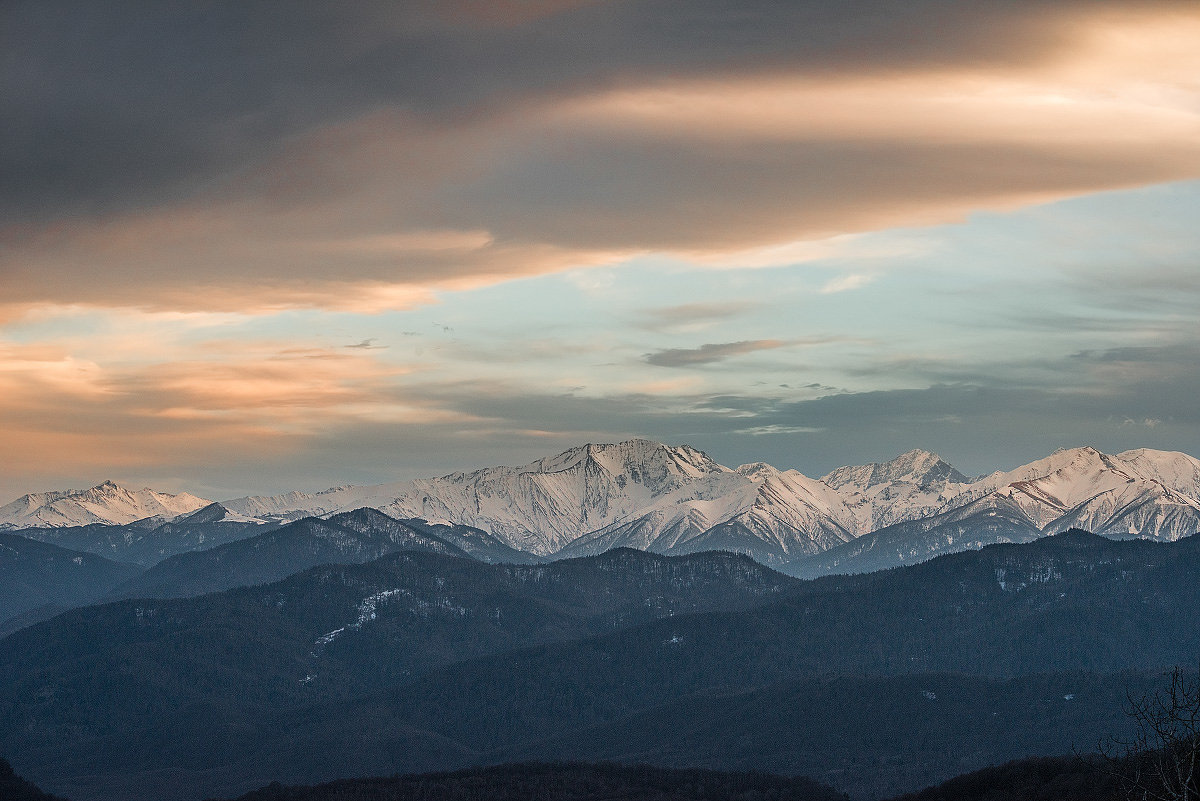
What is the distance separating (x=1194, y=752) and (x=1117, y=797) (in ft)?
55.7

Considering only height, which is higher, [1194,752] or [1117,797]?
[1194,752]

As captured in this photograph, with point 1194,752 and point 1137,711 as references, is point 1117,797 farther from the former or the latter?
point 1194,752

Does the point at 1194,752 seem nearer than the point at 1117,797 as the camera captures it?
Yes

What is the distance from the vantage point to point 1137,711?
7962 cm

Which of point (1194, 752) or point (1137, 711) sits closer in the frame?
point (1194, 752)

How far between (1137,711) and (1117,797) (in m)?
7.75

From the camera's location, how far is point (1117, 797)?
84.1 metres

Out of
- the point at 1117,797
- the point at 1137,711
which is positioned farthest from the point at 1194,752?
the point at 1117,797

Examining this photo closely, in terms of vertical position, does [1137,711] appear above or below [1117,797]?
above

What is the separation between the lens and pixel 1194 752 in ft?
225
